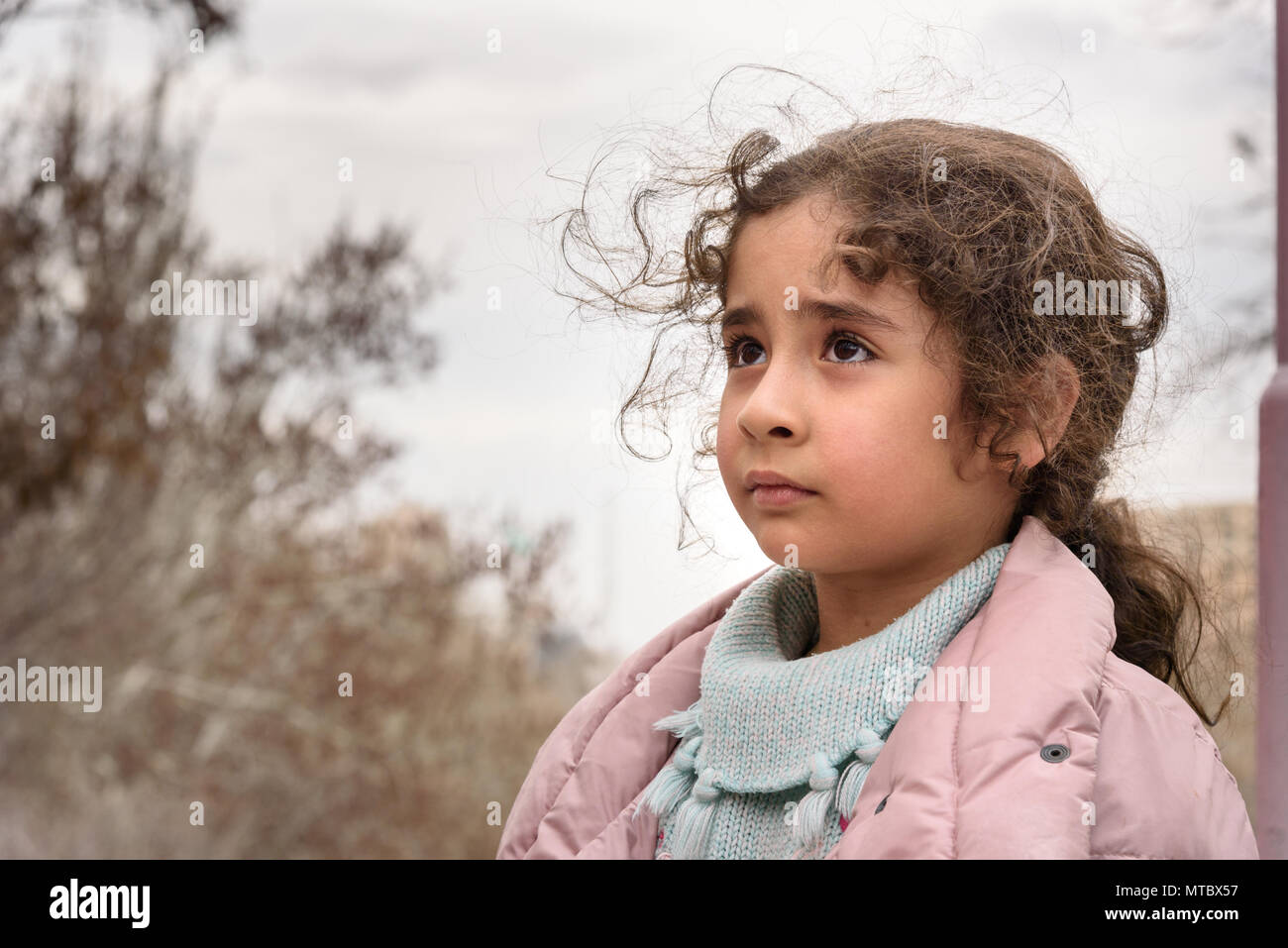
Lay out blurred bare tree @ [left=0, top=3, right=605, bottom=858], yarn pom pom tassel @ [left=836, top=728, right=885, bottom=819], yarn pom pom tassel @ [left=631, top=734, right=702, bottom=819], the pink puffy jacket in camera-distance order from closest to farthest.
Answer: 1. the pink puffy jacket
2. yarn pom pom tassel @ [left=836, top=728, right=885, bottom=819]
3. yarn pom pom tassel @ [left=631, top=734, right=702, bottom=819]
4. blurred bare tree @ [left=0, top=3, right=605, bottom=858]

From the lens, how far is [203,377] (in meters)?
2.94

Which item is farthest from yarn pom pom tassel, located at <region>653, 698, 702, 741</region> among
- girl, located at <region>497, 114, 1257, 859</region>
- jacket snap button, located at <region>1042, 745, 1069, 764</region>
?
jacket snap button, located at <region>1042, 745, 1069, 764</region>

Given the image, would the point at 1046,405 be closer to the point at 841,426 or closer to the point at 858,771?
the point at 841,426

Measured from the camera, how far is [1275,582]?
1.01m

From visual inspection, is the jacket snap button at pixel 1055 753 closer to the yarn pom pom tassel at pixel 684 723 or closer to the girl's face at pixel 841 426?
the girl's face at pixel 841 426

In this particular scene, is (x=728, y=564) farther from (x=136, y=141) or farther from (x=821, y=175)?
(x=136, y=141)

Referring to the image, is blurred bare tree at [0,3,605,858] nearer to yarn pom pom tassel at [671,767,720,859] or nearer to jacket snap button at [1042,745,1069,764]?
yarn pom pom tassel at [671,767,720,859]

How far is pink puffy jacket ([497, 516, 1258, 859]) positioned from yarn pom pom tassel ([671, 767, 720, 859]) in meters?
0.12

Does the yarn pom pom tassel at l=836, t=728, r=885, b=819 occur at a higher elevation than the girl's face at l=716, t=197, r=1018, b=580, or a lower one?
lower

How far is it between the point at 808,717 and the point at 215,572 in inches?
93.7

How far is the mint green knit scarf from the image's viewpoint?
88 centimetres
